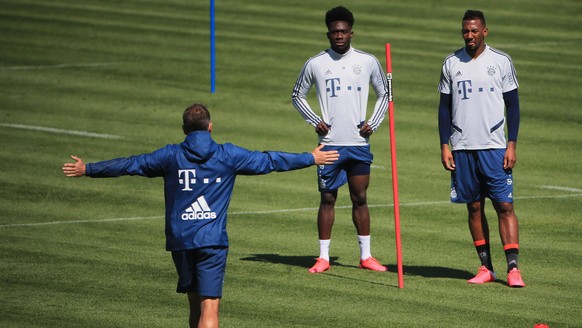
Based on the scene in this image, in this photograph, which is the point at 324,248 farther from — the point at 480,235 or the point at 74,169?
the point at 74,169

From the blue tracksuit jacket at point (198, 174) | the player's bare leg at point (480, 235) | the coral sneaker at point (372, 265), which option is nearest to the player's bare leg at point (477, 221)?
the player's bare leg at point (480, 235)

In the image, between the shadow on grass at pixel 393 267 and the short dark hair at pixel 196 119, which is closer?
the short dark hair at pixel 196 119

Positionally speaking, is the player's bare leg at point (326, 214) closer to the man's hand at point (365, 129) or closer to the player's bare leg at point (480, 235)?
the man's hand at point (365, 129)

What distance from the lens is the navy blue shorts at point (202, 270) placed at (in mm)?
10391

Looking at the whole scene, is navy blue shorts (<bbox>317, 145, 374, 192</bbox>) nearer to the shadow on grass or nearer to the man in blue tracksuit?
the shadow on grass

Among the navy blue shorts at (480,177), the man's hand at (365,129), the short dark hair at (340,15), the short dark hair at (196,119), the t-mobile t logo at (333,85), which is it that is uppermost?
the short dark hair at (340,15)

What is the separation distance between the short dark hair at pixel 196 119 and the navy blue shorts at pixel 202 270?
94cm

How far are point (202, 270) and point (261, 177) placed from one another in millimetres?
9368

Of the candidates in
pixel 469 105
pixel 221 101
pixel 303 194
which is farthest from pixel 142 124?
pixel 469 105

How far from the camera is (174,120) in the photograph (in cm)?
2383

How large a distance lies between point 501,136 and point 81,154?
9.66 meters

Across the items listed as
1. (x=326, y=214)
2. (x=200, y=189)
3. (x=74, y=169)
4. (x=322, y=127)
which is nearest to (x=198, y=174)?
(x=200, y=189)

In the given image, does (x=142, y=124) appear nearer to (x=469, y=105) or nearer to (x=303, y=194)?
(x=303, y=194)

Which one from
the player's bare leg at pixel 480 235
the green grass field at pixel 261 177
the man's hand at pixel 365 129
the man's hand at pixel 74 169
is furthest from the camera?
the man's hand at pixel 365 129
